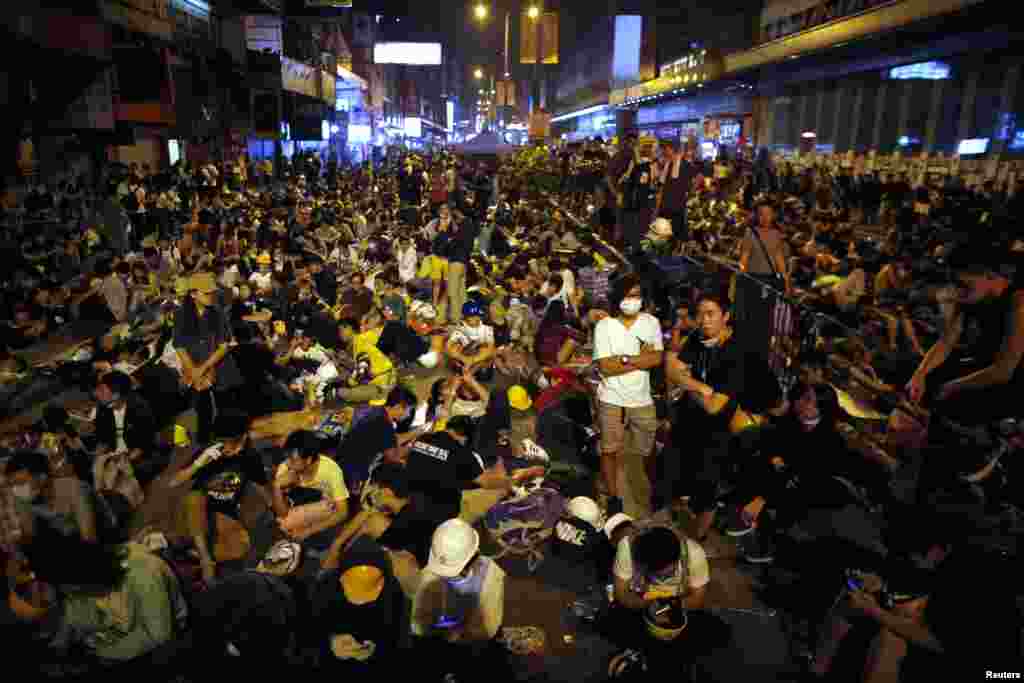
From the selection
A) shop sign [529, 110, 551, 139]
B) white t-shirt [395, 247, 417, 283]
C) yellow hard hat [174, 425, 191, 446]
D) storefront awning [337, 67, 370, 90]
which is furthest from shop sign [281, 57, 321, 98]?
yellow hard hat [174, 425, 191, 446]

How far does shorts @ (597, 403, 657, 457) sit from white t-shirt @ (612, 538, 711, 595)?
1883mm

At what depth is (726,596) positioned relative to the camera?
191 inches

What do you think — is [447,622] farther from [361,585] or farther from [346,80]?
[346,80]

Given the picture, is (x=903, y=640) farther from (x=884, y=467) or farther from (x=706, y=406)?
(x=884, y=467)

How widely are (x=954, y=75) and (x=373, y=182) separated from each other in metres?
24.8

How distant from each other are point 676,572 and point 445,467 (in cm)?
169

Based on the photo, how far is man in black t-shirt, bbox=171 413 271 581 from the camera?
4.78 metres

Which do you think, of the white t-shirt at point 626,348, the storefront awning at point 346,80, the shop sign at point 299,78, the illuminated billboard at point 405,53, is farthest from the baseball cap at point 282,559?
the illuminated billboard at point 405,53

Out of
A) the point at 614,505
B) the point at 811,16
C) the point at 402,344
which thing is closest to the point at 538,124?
the point at 811,16

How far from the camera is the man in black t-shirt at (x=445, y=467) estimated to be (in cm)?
468

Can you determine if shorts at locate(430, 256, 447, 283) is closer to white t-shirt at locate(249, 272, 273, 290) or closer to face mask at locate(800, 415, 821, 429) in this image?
white t-shirt at locate(249, 272, 273, 290)

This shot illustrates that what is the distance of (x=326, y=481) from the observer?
503 centimetres

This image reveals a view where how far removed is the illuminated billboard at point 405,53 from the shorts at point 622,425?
75.7 metres

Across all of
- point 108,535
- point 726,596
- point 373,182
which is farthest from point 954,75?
point 108,535
